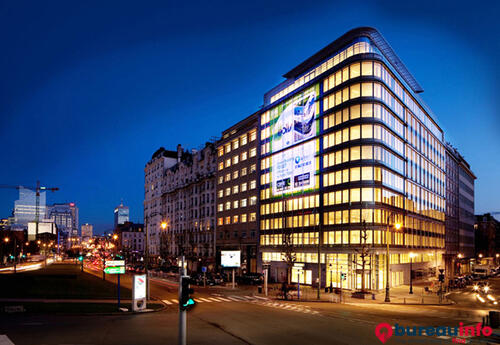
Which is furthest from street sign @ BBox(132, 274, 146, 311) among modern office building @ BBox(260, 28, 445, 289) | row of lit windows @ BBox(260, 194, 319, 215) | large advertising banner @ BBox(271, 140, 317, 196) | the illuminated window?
the illuminated window

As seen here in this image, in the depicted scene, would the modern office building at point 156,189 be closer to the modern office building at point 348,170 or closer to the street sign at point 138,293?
the modern office building at point 348,170

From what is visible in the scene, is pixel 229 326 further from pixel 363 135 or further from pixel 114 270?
pixel 363 135

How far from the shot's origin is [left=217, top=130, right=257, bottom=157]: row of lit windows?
90.6 meters

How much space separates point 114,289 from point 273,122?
150 ft

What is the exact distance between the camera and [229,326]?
27.0 m

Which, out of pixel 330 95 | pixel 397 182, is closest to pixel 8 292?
pixel 330 95

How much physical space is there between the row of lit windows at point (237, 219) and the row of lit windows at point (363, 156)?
25.5 metres

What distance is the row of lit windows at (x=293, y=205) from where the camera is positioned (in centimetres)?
7053

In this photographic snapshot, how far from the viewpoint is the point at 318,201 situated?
69.1 metres

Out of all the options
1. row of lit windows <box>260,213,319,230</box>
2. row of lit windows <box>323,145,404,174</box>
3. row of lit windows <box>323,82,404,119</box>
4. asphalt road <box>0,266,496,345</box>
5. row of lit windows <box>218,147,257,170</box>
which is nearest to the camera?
asphalt road <box>0,266,496,345</box>

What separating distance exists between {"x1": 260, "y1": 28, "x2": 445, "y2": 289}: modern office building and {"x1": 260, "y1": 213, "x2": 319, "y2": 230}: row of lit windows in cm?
17

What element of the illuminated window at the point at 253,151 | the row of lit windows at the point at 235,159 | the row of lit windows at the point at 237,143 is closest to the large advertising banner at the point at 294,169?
the illuminated window at the point at 253,151

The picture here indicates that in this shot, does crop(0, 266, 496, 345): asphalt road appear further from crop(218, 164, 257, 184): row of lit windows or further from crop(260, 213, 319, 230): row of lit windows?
crop(218, 164, 257, 184): row of lit windows

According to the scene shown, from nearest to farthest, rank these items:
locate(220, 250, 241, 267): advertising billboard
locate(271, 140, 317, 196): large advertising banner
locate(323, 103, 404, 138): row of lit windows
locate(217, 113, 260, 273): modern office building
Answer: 1. locate(323, 103, 404, 138): row of lit windows
2. locate(220, 250, 241, 267): advertising billboard
3. locate(271, 140, 317, 196): large advertising banner
4. locate(217, 113, 260, 273): modern office building
